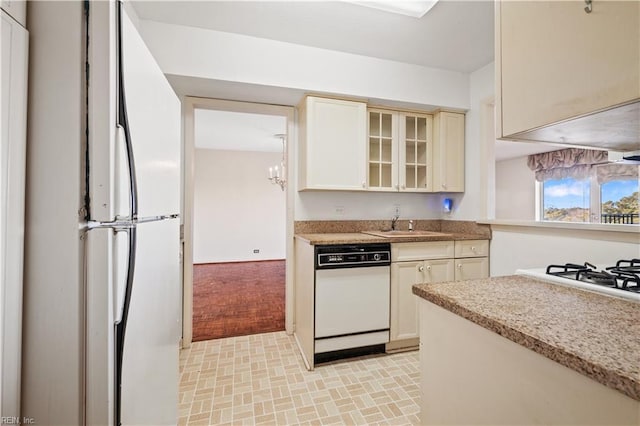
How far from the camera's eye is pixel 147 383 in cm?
98

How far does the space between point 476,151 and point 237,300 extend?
3.23m

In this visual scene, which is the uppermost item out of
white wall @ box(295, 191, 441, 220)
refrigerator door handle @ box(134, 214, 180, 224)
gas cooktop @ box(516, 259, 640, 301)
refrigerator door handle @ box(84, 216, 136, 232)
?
white wall @ box(295, 191, 441, 220)

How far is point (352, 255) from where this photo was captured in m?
2.13

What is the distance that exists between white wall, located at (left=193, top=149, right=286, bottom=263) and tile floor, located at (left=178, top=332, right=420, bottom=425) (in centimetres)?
366

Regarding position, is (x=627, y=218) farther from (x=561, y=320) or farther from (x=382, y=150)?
(x=561, y=320)

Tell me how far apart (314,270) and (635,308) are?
1605 mm

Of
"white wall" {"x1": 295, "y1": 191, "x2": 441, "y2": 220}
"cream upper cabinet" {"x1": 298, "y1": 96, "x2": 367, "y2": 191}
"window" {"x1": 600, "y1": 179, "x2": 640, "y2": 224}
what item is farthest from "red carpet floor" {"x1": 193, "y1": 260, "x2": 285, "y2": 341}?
"window" {"x1": 600, "y1": 179, "x2": 640, "y2": 224}

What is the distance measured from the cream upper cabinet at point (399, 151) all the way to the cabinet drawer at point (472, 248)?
647 mm

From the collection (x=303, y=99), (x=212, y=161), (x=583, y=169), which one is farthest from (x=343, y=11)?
(x=583, y=169)

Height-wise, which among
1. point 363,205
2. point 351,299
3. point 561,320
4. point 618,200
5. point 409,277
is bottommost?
point 351,299

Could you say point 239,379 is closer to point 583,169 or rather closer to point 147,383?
point 147,383

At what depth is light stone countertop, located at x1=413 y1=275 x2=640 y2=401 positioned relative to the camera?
1.55 feet

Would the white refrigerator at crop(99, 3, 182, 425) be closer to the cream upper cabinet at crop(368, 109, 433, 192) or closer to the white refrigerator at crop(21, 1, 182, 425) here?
the white refrigerator at crop(21, 1, 182, 425)

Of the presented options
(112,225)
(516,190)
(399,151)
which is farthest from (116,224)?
(516,190)
